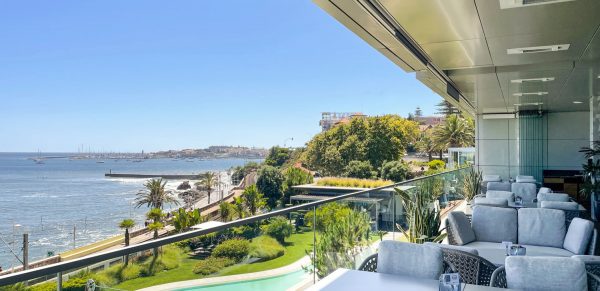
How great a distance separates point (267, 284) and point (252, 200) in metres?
50.1

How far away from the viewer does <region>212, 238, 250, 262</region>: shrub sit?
317 centimetres

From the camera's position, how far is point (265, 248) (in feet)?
12.5

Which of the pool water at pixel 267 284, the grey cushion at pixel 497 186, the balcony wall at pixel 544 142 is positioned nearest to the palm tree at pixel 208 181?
the balcony wall at pixel 544 142

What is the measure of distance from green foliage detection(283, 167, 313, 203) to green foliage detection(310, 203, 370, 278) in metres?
50.2

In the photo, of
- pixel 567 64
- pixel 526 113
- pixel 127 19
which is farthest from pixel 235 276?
pixel 127 19

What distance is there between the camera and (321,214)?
14.0 ft

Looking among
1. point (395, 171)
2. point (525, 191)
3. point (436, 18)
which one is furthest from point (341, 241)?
point (395, 171)

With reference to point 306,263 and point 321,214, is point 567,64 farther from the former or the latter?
point 306,263

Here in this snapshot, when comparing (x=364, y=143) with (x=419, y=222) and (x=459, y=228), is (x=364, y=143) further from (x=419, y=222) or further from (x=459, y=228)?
(x=459, y=228)

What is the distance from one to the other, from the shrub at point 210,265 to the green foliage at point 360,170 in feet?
168

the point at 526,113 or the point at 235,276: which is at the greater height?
the point at 526,113

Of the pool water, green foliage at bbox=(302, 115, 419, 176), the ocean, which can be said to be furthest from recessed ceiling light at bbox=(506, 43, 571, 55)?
green foliage at bbox=(302, 115, 419, 176)

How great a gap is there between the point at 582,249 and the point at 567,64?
261cm

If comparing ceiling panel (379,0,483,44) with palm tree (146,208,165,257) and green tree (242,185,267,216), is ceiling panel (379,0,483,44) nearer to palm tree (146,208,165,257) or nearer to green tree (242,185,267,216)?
palm tree (146,208,165,257)
